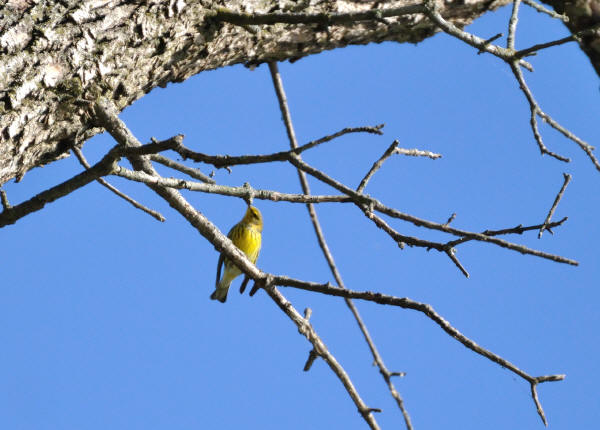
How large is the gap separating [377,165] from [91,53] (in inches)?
44.2

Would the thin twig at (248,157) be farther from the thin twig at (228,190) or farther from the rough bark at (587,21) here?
the rough bark at (587,21)

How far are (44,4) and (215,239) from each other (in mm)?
1031

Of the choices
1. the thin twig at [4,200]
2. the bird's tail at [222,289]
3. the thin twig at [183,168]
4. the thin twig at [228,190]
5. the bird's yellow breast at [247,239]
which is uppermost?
the bird's yellow breast at [247,239]

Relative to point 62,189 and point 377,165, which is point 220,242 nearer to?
point 377,165

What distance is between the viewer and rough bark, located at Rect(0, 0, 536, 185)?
2.43 m

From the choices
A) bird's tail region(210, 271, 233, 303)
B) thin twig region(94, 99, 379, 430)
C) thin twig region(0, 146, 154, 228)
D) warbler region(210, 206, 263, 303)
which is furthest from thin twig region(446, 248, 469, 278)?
bird's tail region(210, 271, 233, 303)

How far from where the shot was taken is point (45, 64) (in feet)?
8.16

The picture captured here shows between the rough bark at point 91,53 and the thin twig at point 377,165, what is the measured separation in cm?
42

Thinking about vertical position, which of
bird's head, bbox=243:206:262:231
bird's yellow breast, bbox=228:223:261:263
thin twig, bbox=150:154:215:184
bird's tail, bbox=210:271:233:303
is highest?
bird's head, bbox=243:206:262:231

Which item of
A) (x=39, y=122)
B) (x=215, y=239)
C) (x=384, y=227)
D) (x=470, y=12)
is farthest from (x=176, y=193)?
(x=470, y=12)

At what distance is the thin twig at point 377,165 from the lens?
95.2 inches

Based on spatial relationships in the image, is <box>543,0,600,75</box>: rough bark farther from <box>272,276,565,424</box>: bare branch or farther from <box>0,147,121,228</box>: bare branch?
<box>0,147,121,228</box>: bare branch

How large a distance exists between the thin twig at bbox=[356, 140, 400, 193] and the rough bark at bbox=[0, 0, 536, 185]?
425mm

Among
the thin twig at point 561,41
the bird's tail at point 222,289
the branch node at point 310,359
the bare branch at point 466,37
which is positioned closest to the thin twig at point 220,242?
the branch node at point 310,359
